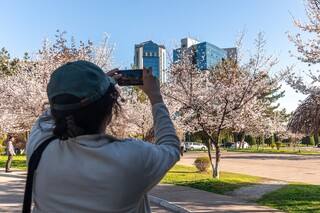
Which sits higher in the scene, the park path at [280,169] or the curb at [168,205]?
the park path at [280,169]

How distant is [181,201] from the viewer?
9836 millimetres

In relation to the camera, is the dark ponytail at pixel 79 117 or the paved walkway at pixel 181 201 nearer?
the dark ponytail at pixel 79 117

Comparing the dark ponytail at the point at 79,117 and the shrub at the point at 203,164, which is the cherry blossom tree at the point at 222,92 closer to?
the shrub at the point at 203,164

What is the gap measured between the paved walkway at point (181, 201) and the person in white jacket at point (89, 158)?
24.4ft

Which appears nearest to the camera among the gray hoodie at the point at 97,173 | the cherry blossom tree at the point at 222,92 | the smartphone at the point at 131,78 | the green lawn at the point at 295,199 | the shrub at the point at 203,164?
the gray hoodie at the point at 97,173

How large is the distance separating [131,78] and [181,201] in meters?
8.65

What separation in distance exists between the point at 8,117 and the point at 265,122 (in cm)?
1467

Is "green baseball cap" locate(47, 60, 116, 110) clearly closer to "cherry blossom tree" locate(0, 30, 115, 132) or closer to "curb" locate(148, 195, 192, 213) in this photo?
"curb" locate(148, 195, 192, 213)

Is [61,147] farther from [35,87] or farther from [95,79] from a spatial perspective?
[35,87]

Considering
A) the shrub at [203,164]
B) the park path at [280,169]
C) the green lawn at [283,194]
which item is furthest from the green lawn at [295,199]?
the shrub at [203,164]

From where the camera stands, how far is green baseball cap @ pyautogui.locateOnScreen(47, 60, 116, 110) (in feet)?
4.19

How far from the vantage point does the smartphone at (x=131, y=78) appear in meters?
1.64

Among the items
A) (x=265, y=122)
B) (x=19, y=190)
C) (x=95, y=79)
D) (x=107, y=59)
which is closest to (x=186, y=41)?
(x=107, y=59)

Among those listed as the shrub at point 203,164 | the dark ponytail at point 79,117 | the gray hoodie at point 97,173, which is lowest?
the shrub at point 203,164
